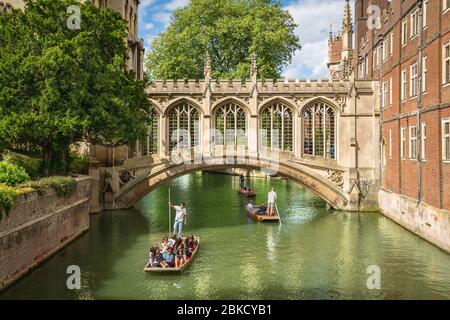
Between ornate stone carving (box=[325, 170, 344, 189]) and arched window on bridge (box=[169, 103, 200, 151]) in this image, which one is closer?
ornate stone carving (box=[325, 170, 344, 189])

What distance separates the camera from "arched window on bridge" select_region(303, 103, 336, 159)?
994 inches

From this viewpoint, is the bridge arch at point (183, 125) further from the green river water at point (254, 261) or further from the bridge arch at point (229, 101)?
the green river water at point (254, 261)

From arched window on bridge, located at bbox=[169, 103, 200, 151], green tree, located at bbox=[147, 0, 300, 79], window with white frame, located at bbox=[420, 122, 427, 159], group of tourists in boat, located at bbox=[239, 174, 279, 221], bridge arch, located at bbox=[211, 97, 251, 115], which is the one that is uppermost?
green tree, located at bbox=[147, 0, 300, 79]

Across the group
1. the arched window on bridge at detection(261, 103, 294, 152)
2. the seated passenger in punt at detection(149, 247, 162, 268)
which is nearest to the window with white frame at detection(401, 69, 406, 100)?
the arched window on bridge at detection(261, 103, 294, 152)

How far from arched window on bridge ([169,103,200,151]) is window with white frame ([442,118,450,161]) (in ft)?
44.1

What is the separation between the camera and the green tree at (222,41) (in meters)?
32.2

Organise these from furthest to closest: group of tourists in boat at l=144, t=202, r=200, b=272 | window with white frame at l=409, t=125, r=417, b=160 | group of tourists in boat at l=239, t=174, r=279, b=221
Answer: group of tourists in boat at l=239, t=174, r=279, b=221
window with white frame at l=409, t=125, r=417, b=160
group of tourists in boat at l=144, t=202, r=200, b=272

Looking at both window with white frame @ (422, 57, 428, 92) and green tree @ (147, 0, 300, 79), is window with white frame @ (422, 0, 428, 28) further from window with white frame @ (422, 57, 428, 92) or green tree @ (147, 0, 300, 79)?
green tree @ (147, 0, 300, 79)

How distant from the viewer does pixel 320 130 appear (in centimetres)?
2581

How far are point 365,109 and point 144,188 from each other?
13.4 metres

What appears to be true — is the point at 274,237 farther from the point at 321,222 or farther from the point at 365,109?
the point at 365,109

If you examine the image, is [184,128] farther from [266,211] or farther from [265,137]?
[266,211]

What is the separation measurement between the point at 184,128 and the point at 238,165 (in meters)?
3.89

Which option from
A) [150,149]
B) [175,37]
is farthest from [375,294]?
[175,37]
